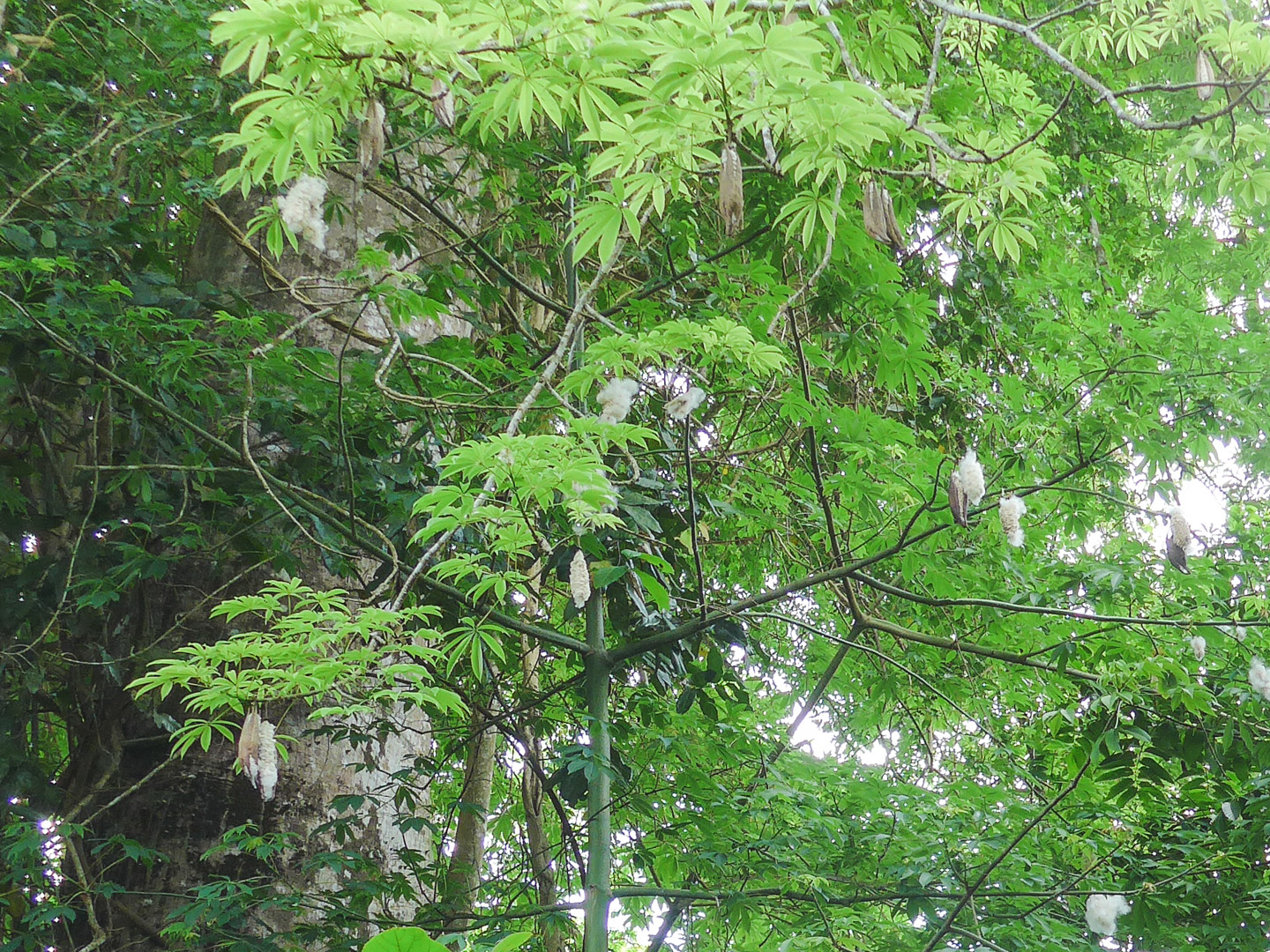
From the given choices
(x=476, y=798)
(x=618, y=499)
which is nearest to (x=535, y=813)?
(x=476, y=798)

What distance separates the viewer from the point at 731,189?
1582mm

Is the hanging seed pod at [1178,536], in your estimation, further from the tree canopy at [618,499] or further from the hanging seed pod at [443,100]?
the hanging seed pod at [443,100]

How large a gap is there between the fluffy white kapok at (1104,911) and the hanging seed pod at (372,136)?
2212 millimetres

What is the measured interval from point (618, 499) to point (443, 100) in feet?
3.18

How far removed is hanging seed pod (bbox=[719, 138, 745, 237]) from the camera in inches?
61.2

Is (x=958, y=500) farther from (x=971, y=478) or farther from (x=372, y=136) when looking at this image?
(x=372, y=136)

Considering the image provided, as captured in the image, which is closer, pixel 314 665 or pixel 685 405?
pixel 314 665

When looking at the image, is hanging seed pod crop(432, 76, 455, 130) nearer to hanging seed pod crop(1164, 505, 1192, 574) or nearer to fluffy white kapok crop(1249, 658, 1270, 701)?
A: hanging seed pod crop(1164, 505, 1192, 574)

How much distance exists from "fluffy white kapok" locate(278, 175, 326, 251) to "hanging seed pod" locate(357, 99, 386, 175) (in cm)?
35

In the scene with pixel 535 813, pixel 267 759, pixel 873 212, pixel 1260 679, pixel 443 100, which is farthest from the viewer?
pixel 535 813

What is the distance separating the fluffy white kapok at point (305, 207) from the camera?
1985 millimetres

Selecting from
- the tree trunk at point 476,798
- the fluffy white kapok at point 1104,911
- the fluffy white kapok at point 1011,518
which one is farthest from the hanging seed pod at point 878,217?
the tree trunk at point 476,798

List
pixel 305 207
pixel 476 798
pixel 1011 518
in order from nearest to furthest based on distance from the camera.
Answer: pixel 305 207 → pixel 1011 518 → pixel 476 798

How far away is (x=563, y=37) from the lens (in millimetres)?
1485
